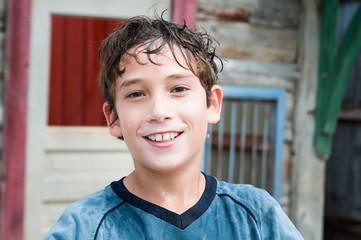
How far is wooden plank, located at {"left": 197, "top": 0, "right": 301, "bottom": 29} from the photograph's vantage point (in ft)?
14.1

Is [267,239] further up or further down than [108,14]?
further down

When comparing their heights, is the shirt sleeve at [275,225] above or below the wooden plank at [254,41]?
below

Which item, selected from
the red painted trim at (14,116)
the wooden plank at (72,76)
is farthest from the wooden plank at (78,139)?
the wooden plank at (72,76)

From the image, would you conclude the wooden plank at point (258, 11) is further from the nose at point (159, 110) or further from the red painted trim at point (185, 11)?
the nose at point (159, 110)

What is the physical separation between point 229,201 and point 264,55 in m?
3.05

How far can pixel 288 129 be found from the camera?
466 centimetres

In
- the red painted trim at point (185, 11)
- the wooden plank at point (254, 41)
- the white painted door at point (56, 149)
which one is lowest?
the white painted door at point (56, 149)

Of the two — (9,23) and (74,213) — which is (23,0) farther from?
(74,213)

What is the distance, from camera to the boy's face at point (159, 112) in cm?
151

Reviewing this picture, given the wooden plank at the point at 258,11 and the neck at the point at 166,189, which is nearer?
the neck at the point at 166,189

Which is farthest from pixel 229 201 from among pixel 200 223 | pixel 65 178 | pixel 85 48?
pixel 85 48

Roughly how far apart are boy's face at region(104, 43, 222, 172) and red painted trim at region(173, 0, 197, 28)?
2.62 m

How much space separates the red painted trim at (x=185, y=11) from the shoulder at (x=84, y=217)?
2.80 meters

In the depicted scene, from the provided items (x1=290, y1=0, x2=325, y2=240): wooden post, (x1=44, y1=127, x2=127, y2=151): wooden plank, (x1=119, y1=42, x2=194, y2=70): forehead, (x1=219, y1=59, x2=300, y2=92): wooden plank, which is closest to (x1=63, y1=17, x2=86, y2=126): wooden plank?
(x1=44, y1=127, x2=127, y2=151): wooden plank
